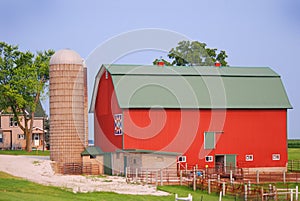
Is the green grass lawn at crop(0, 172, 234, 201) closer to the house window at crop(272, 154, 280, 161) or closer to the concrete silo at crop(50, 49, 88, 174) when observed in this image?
the concrete silo at crop(50, 49, 88, 174)

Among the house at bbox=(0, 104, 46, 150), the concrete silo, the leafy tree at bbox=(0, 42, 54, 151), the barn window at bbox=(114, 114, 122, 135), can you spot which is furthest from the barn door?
the house at bbox=(0, 104, 46, 150)

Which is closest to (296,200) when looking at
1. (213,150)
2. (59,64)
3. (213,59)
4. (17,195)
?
(17,195)

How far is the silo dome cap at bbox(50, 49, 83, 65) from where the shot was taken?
4544 centimetres

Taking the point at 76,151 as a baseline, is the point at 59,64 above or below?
above

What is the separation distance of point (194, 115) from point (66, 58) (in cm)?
994

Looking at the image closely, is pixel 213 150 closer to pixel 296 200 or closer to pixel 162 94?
pixel 162 94

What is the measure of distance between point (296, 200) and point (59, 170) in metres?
19.3

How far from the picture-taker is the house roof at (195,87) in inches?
1805

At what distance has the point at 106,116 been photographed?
4772 cm

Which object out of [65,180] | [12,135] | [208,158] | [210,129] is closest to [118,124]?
[210,129]

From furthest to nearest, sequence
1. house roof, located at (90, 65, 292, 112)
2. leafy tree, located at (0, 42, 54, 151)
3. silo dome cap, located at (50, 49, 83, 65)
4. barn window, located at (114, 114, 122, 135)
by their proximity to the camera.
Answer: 1. leafy tree, located at (0, 42, 54, 151)
2. house roof, located at (90, 65, 292, 112)
3. silo dome cap, located at (50, 49, 83, 65)
4. barn window, located at (114, 114, 122, 135)

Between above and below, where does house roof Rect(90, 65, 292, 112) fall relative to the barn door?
above

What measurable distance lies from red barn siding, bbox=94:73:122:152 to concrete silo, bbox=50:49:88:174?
6.32ft

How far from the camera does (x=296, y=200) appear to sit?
29.8 m
